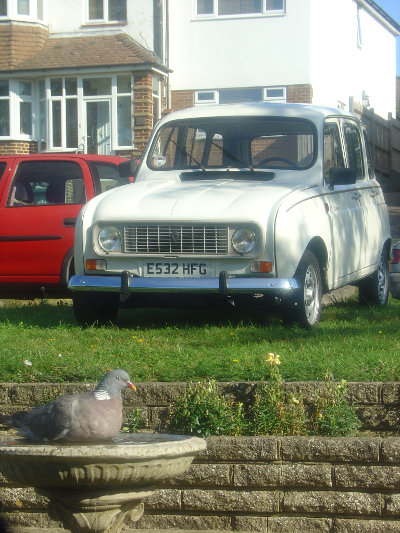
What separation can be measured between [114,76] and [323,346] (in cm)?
2465

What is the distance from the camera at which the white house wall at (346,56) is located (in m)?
32.2

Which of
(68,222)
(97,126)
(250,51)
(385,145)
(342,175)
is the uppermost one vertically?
(250,51)

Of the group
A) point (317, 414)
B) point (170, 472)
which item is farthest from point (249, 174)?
point (170, 472)

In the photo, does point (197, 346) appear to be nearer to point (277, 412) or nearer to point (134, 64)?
point (277, 412)

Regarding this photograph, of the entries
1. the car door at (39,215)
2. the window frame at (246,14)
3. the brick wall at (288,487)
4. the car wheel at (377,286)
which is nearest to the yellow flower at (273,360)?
the brick wall at (288,487)

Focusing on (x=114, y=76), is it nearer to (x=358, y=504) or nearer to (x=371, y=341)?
(x=371, y=341)

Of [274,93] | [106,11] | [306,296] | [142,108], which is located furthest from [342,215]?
[106,11]

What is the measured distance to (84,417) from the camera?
536 cm

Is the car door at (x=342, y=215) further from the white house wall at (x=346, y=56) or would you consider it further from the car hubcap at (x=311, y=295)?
the white house wall at (x=346, y=56)

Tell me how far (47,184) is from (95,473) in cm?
793

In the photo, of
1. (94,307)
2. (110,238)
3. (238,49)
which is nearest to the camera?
(110,238)

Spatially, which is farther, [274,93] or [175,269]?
[274,93]

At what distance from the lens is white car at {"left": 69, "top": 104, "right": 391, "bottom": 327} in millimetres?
8602

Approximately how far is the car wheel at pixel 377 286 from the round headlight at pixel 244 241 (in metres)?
3.26
